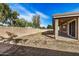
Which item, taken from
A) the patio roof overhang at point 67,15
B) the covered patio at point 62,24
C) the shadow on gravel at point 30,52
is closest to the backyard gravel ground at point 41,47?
the shadow on gravel at point 30,52

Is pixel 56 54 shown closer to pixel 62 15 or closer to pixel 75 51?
pixel 75 51

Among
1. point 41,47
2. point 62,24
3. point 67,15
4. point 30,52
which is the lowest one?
point 30,52

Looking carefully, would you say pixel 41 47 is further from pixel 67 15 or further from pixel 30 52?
pixel 67 15

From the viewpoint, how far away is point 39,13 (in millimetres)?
7281

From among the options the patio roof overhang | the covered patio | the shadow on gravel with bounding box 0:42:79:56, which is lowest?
the shadow on gravel with bounding box 0:42:79:56

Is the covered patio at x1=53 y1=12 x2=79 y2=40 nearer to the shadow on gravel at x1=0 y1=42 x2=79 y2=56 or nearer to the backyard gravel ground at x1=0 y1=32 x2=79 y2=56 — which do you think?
the backyard gravel ground at x1=0 y1=32 x2=79 y2=56

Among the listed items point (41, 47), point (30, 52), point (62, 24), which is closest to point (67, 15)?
point (62, 24)

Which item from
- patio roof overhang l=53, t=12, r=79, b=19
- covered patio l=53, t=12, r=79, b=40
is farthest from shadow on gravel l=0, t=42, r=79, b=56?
patio roof overhang l=53, t=12, r=79, b=19

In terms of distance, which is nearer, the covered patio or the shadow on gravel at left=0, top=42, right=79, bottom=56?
the shadow on gravel at left=0, top=42, right=79, bottom=56

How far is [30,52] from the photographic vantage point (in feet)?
23.8

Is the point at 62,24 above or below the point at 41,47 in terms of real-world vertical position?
above

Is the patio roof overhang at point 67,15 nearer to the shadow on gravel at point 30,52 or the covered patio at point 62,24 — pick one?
the covered patio at point 62,24

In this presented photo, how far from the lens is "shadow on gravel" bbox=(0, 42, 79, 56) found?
23.1ft

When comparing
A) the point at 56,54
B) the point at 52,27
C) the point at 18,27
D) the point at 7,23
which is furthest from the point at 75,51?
the point at 7,23
